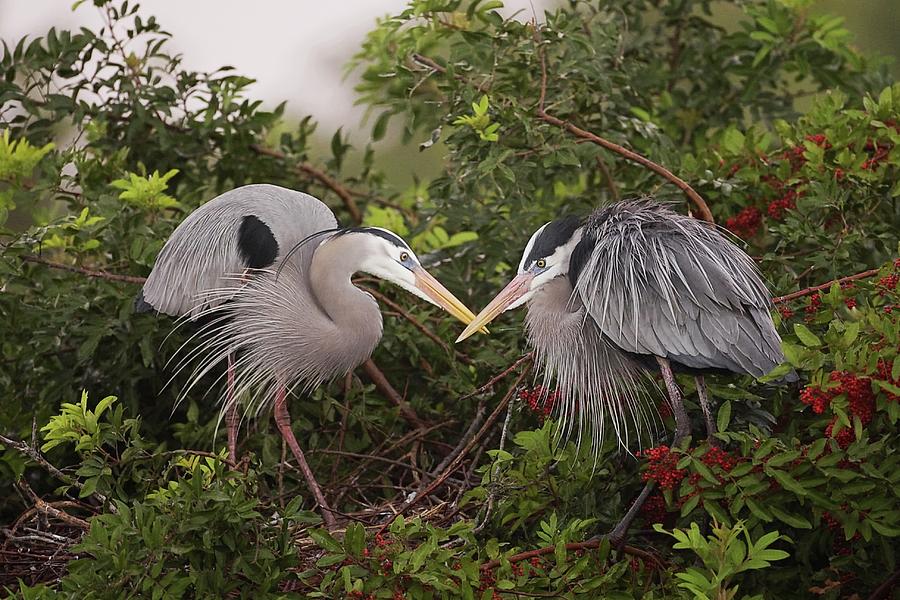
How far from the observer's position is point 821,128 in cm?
377

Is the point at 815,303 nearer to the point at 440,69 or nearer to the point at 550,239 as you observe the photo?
the point at 550,239

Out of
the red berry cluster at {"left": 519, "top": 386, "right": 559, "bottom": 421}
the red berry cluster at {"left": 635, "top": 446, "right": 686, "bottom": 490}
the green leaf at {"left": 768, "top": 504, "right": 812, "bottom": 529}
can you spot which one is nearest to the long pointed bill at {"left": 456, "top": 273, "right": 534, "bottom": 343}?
the red berry cluster at {"left": 519, "top": 386, "right": 559, "bottom": 421}

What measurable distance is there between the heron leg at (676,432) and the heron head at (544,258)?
43 cm

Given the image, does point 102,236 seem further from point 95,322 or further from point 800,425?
point 800,425

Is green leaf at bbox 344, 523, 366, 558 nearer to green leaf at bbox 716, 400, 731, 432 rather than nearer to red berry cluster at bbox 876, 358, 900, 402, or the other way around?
green leaf at bbox 716, 400, 731, 432

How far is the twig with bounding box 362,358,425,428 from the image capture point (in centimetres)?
389

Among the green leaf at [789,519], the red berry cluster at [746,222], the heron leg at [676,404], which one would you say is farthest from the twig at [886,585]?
the red berry cluster at [746,222]

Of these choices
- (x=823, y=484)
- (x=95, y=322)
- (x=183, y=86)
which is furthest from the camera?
(x=183, y=86)

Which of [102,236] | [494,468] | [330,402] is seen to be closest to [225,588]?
[494,468]

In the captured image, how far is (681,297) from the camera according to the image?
3.04 meters

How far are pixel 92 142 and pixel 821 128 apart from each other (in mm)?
2626

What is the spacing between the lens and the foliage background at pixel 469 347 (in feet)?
8.42

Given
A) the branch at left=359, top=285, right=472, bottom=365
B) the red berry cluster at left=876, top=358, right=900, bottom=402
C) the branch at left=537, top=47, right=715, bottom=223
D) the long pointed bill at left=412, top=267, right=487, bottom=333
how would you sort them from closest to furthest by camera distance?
the red berry cluster at left=876, top=358, right=900, bottom=402
the branch at left=537, top=47, right=715, bottom=223
the long pointed bill at left=412, top=267, right=487, bottom=333
the branch at left=359, top=285, right=472, bottom=365

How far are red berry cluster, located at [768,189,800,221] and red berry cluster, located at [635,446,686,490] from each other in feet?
4.20
